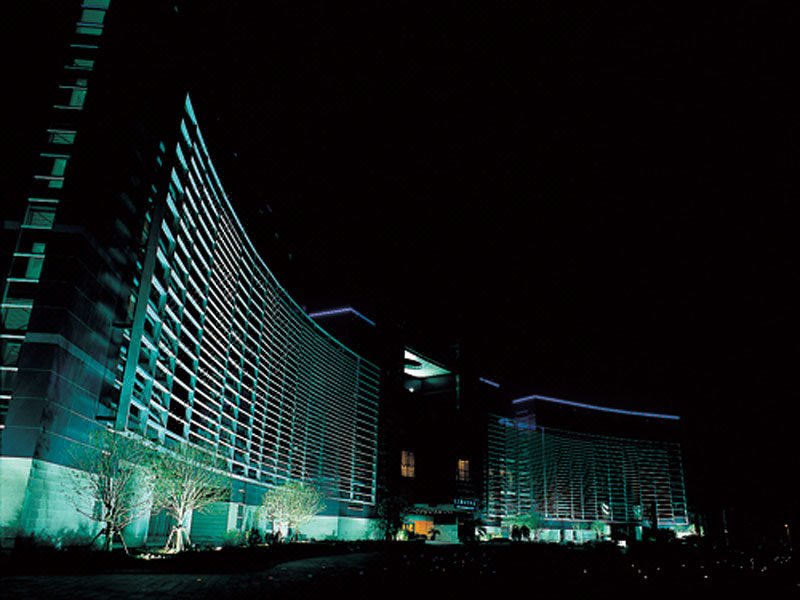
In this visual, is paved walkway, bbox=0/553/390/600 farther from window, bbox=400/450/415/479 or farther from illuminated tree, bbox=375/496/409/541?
window, bbox=400/450/415/479

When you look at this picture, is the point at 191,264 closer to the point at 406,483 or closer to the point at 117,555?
the point at 117,555

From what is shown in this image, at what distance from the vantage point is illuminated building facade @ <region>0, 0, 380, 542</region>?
99.7 feet

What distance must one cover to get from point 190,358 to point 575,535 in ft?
417

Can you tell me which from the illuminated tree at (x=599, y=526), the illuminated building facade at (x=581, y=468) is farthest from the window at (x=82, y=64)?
the illuminated tree at (x=599, y=526)

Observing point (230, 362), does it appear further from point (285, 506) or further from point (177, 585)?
point (177, 585)

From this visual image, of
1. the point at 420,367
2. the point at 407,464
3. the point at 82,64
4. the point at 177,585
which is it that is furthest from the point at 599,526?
the point at 82,64

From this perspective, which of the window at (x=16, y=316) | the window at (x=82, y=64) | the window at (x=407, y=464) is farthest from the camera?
the window at (x=407, y=464)

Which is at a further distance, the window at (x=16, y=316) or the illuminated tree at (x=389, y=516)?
the illuminated tree at (x=389, y=516)

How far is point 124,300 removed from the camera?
3716 centimetres

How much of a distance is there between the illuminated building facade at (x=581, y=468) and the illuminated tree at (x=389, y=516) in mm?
43619

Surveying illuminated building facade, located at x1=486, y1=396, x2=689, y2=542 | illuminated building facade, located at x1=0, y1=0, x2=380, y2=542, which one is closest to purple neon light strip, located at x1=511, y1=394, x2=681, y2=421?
illuminated building facade, located at x1=486, y1=396, x2=689, y2=542

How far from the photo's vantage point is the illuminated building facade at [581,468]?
138750 millimetres

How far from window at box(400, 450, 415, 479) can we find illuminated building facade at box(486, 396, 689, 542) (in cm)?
2670

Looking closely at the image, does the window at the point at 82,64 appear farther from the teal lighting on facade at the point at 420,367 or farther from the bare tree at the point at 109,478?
the teal lighting on facade at the point at 420,367
